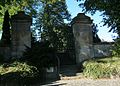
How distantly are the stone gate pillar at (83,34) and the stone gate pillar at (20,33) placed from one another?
3081mm

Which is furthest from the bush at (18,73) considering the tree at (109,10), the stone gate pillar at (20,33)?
the tree at (109,10)

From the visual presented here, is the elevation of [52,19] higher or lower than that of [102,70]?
higher

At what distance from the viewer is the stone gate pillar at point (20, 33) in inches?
672

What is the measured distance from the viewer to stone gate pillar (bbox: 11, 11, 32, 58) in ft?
56.0

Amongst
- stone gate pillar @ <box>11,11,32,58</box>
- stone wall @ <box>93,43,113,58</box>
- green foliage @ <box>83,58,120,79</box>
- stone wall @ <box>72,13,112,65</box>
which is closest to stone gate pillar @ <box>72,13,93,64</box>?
stone wall @ <box>72,13,112,65</box>

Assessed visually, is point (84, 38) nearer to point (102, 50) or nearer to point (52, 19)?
point (102, 50)

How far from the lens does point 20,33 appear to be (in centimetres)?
1730

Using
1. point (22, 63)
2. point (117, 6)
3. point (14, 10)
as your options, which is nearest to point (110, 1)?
point (117, 6)

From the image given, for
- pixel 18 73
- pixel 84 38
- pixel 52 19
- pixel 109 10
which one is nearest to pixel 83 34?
pixel 84 38

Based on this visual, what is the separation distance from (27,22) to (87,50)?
4264 mm

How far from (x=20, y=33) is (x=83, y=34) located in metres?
4.09

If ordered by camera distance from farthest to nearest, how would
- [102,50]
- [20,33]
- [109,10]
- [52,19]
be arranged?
[52,19] → [102,50] → [20,33] → [109,10]

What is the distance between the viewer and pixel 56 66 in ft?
49.0

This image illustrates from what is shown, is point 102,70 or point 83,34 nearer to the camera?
point 102,70
